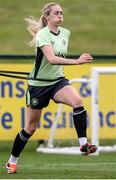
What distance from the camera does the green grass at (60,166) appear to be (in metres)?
9.73

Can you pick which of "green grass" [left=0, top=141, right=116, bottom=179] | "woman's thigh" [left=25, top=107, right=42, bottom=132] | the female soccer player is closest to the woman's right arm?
the female soccer player

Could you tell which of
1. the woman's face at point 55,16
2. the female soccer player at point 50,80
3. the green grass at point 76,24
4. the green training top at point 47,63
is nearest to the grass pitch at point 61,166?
the female soccer player at point 50,80

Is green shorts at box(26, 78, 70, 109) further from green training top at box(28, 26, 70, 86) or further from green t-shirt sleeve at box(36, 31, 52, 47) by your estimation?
green t-shirt sleeve at box(36, 31, 52, 47)

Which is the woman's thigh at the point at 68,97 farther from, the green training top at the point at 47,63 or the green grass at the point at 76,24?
the green grass at the point at 76,24

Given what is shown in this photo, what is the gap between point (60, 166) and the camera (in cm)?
1120

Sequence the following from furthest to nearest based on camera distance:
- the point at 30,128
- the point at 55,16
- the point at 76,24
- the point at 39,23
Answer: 1. the point at 76,24
2. the point at 39,23
3. the point at 30,128
4. the point at 55,16

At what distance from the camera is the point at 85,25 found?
2472 centimetres

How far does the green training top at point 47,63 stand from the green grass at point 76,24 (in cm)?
1279

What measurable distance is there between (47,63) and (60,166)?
6.18 feet

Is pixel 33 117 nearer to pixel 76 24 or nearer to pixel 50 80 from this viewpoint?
pixel 50 80

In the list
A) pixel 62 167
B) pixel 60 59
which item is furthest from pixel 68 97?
pixel 62 167

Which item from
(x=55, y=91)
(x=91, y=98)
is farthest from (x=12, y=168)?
(x=91, y=98)

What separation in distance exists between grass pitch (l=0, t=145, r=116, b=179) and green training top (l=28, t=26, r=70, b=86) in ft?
3.75

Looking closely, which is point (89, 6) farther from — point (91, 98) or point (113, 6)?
point (91, 98)
